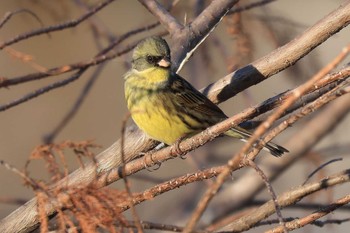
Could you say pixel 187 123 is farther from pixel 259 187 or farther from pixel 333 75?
pixel 333 75

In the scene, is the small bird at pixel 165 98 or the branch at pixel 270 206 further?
the small bird at pixel 165 98

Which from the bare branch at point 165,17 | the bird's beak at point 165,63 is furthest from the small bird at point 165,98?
the bare branch at point 165,17

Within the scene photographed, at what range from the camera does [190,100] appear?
443 centimetres

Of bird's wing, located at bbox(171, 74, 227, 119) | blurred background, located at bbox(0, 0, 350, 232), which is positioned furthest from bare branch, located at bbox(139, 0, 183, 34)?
blurred background, located at bbox(0, 0, 350, 232)

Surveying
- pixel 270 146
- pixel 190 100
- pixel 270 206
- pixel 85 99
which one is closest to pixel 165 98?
pixel 190 100

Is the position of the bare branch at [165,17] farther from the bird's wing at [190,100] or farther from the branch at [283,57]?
the bird's wing at [190,100]

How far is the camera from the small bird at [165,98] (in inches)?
169

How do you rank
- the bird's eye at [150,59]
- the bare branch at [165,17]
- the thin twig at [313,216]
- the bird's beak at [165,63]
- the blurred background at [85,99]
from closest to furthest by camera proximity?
the thin twig at [313,216]
the bare branch at [165,17]
the bird's beak at [165,63]
the bird's eye at [150,59]
the blurred background at [85,99]

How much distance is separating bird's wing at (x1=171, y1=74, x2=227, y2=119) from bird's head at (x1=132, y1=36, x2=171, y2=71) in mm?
137

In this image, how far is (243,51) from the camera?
12.4 feet

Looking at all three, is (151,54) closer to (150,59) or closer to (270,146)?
(150,59)

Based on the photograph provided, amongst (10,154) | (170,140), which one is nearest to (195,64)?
(170,140)

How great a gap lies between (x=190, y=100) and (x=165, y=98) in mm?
143

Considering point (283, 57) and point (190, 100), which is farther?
point (190, 100)
